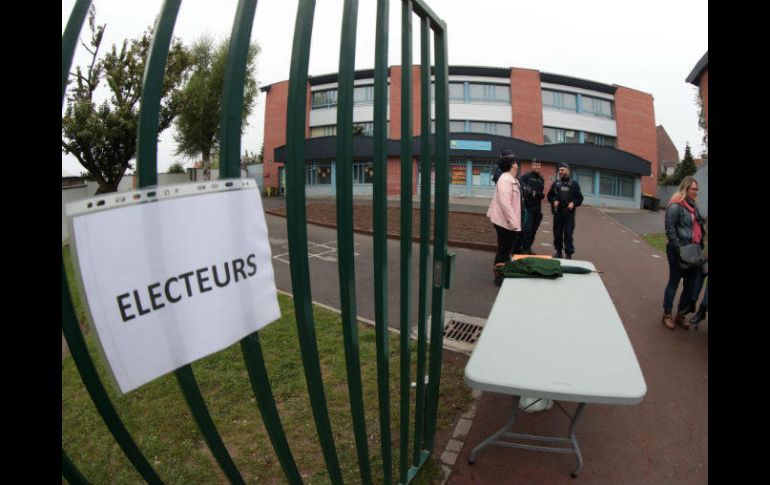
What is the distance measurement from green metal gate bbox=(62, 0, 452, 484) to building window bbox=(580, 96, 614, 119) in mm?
41547

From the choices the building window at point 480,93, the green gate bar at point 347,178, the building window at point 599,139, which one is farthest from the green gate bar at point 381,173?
the building window at point 599,139

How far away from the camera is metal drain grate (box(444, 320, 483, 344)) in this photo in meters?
4.52

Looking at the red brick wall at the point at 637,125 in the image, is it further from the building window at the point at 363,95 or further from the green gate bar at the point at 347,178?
the green gate bar at the point at 347,178

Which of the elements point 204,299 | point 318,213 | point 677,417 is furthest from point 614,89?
point 204,299

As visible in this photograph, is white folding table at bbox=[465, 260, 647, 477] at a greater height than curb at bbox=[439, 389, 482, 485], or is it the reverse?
white folding table at bbox=[465, 260, 647, 477]

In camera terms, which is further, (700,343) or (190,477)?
(700,343)

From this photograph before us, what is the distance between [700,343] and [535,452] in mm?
2995

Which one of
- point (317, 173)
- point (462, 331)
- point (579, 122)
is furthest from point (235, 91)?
point (579, 122)

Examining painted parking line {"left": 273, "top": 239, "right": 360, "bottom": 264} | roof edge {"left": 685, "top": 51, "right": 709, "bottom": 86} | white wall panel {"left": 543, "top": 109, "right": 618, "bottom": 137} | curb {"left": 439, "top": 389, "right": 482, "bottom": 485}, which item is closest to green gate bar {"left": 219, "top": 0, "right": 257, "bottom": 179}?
curb {"left": 439, "top": 389, "right": 482, "bottom": 485}

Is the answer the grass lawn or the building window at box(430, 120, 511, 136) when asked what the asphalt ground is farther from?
the building window at box(430, 120, 511, 136)

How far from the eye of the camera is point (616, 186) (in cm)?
3666

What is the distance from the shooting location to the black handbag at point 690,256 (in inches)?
176
